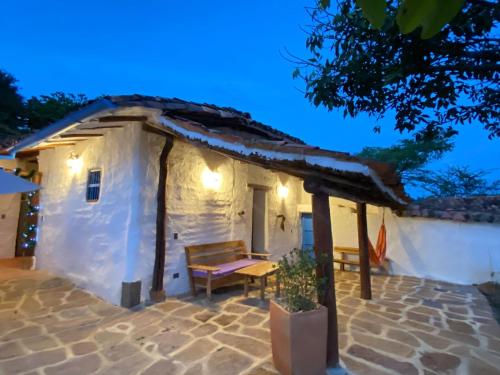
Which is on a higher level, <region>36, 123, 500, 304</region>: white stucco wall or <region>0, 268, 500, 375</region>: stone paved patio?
<region>36, 123, 500, 304</region>: white stucco wall

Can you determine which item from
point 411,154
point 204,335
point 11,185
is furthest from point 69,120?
point 411,154

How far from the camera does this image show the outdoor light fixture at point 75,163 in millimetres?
5809

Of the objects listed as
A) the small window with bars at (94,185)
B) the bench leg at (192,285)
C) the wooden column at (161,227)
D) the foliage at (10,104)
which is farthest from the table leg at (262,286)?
the foliage at (10,104)

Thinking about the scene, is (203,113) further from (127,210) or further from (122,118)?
(127,210)

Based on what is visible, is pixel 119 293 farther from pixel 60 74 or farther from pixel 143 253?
pixel 60 74

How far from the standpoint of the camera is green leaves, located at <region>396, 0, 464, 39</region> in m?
0.62

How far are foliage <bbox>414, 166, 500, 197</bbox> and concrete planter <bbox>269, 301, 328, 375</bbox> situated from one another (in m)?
16.2

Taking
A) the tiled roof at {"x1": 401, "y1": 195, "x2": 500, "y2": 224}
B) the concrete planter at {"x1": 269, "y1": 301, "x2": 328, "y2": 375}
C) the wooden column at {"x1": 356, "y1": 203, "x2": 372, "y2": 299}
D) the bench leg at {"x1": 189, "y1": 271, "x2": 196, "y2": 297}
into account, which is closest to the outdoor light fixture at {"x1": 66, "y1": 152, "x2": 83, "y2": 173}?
the bench leg at {"x1": 189, "y1": 271, "x2": 196, "y2": 297}

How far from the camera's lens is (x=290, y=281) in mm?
3029

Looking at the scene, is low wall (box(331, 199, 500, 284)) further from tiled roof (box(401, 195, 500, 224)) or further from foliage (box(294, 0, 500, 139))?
foliage (box(294, 0, 500, 139))

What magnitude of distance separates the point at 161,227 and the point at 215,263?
1.58 m

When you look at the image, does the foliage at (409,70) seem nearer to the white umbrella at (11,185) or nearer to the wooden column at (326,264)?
the wooden column at (326,264)

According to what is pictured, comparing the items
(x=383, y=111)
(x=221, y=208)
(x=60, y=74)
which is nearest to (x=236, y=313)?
(x=221, y=208)

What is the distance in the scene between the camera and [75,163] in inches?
231
